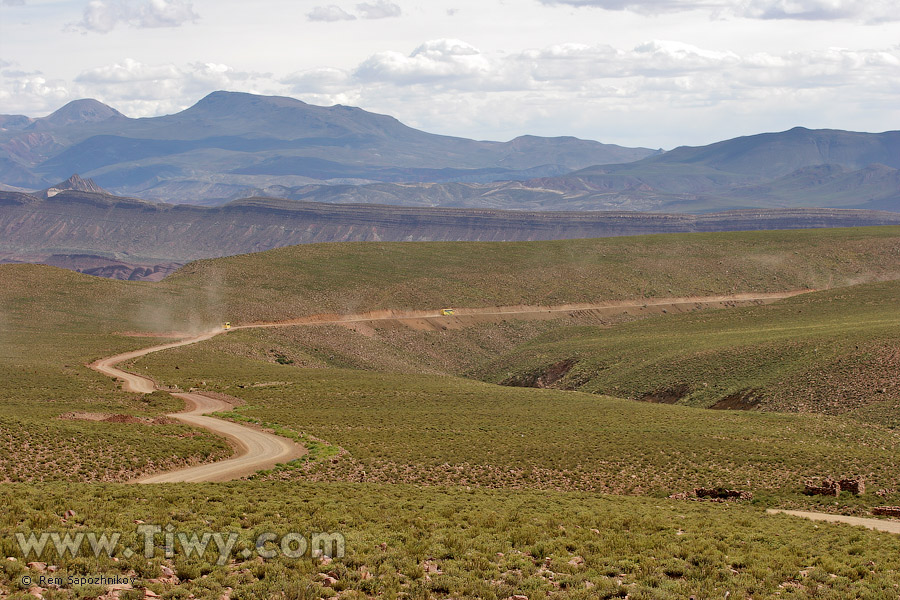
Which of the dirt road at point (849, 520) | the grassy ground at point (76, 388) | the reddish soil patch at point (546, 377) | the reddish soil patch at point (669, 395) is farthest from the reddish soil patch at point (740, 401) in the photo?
the grassy ground at point (76, 388)

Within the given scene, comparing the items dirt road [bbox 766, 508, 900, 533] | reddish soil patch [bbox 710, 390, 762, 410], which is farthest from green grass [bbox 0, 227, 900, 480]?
reddish soil patch [bbox 710, 390, 762, 410]

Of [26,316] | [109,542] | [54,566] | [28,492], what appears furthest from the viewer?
[26,316]

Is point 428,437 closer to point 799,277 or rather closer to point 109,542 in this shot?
point 109,542

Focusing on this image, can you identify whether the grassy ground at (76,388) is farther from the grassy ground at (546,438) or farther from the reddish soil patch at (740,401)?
the reddish soil patch at (740,401)

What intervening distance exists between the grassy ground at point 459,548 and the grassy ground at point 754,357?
1162 inches

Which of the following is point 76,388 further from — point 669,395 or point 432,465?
point 669,395

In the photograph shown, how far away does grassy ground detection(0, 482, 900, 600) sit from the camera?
18.9 meters

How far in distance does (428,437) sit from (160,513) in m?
22.1

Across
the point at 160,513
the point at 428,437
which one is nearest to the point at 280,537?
the point at 160,513

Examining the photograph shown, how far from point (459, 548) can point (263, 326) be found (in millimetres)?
79214

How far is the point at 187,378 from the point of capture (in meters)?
64.7

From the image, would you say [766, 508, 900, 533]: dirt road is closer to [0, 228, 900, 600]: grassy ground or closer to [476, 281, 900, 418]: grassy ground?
[0, 228, 900, 600]: grassy ground

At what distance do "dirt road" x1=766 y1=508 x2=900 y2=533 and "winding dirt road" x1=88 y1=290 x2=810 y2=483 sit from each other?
20.0m

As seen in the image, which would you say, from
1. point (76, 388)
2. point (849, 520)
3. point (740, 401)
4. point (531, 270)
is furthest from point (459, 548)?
point (531, 270)
